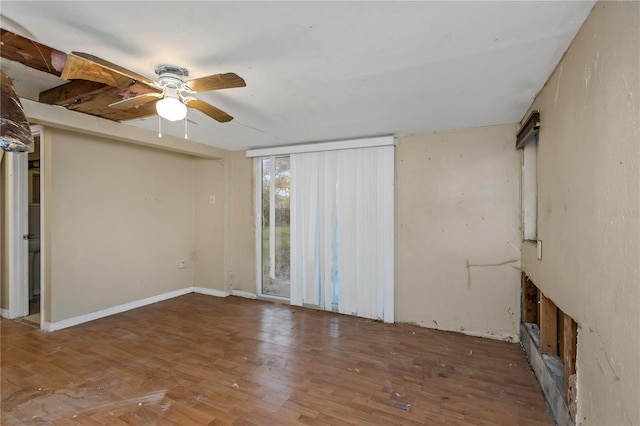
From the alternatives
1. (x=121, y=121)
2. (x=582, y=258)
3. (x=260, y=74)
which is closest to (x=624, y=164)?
(x=582, y=258)

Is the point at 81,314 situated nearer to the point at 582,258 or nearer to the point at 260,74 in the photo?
the point at 260,74

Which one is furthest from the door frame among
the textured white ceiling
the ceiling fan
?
the ceiling fan

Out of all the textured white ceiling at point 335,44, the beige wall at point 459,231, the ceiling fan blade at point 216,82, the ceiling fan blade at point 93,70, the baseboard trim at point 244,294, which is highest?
the textured white ceiling at point 335,44

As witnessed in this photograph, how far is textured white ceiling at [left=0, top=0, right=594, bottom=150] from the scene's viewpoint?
1310 mm

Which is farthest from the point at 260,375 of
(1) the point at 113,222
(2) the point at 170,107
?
(1) the point at 113,222

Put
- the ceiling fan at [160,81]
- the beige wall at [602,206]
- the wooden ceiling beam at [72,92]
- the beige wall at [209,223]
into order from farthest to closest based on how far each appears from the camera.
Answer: the beige wall at [209,223], the wooden ceiling beam at [72,92], the ceiling fan at [160,81], the beige wall at [602,206]

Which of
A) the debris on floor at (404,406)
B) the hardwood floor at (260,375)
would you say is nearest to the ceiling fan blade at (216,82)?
the hardwood floor at (260,375)

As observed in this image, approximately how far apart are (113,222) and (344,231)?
290 centimetres

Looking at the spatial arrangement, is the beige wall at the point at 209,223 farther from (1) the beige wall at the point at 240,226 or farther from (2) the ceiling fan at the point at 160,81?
(2) the ceiling fan at the point at 160,81

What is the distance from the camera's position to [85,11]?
52.5 inches

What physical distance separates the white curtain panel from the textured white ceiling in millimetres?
1165

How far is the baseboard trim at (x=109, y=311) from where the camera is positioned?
309 cm

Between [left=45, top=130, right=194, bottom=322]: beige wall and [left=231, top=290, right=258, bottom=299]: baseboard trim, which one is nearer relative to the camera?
[left=45, top=130, right=194, bottom=322]: beige wall

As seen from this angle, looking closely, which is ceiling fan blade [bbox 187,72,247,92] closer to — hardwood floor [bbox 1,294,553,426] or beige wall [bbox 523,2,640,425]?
beige wall [bbox 523,2,640,425]
